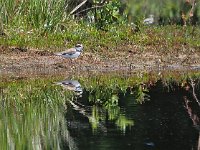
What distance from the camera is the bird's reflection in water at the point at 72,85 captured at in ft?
42.8

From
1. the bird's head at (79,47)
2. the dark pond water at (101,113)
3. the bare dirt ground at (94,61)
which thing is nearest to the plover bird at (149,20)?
the bare dirt ground at (94,61)

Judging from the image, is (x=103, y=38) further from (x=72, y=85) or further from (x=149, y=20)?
(x=72, y=85)

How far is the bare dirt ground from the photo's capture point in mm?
15875

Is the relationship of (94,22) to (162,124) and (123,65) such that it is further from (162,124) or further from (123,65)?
(162,124)

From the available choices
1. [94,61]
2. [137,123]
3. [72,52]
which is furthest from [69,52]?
[137,123]

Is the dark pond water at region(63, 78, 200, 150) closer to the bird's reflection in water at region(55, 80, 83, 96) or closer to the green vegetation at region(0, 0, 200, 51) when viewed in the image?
the bird's reflection in water at region(55, 80, 83, 96)

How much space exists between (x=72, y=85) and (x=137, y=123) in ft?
12.8

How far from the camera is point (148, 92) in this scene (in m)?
13.1

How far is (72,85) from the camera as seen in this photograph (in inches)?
528

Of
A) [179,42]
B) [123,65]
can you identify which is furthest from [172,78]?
[179,42]

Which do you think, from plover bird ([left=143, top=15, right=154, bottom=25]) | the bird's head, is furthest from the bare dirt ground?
plover bird ([left=143, top=15, right=154, bottom=25])

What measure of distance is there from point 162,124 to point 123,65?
277 inches

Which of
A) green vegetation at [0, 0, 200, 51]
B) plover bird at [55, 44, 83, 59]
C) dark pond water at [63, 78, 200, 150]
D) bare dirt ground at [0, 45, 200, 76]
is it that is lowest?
dark pond water at [63, 78, 200, 150]

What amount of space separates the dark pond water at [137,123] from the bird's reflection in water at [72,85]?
6.2 inches
